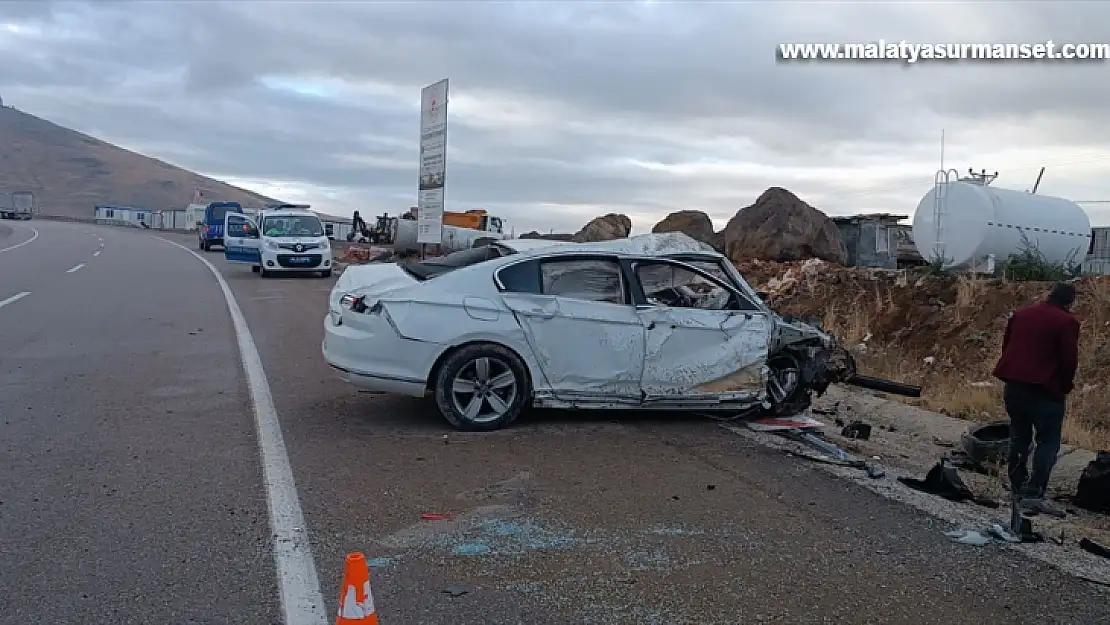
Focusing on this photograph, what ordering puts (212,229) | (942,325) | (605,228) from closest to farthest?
(942,325) < (605,228) < (212,229)

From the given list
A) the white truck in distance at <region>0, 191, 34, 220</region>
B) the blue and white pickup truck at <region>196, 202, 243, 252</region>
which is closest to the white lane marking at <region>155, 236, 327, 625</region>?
the blue and white pickup truck at <region>196, 202, 243, 252</region>

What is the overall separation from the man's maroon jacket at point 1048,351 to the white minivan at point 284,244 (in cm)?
2337

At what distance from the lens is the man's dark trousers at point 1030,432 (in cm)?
670

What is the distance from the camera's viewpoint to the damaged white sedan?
8055 mm

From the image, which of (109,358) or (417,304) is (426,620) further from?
(109,358)

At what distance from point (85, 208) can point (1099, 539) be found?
179755 mm

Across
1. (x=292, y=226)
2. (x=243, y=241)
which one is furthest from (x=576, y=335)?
(x=243, y=241)

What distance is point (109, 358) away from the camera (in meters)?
11.7

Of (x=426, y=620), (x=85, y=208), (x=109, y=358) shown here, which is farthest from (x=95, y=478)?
(x=85, y=208)

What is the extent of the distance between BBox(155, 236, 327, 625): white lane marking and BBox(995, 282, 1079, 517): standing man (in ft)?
14.4

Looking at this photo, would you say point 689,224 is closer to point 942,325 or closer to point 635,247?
point 942,325

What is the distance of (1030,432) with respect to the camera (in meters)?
6.93

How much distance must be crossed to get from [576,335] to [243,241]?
2403cm

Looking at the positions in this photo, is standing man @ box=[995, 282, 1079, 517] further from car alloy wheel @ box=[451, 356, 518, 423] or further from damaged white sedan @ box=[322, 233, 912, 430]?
car alloy wheel @ box=[451, 356, 518, 423]
